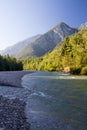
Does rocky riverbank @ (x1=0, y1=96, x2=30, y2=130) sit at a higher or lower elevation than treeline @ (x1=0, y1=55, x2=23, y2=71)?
lower

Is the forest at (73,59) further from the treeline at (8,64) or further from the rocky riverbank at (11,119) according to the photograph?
the rocky riverbank at (11,119)

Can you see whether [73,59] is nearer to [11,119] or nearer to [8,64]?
[8,64]

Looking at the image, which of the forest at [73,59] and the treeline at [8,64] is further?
the treeline at [8,64]

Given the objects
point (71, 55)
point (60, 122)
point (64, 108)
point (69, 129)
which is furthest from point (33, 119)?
point (71, 55)

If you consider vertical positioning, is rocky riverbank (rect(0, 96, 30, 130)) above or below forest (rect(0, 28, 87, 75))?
below

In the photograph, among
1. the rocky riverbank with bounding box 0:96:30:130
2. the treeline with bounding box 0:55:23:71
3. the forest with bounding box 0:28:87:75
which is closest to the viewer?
the rocky riverbank with bounding box 0:96:30:130

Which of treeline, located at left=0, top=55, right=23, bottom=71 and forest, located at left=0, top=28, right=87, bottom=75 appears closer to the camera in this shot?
forest, located at left=0, top=28, right=87, bottom=75

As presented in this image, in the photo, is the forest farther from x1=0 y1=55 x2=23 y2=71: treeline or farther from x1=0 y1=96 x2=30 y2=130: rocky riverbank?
x1=0 y1=96 x2=30 y2=130: rocky riverbank

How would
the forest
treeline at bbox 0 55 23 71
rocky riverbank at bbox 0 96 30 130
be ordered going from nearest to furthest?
rocky riverbank at bbox 0 96 30 130
the forest
treeline at bbox 0 55 23 71

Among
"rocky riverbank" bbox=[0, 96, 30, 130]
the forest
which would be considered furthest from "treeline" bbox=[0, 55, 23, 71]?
"rocky riverbank" bbox=[0, 96, 30, 130]

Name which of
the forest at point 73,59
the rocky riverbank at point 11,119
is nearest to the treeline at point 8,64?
the forest at point 73,59

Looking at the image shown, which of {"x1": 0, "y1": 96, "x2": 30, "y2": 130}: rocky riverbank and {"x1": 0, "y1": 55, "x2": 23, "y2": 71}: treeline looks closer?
{"x1": 0, "y1": 96, "x2": 30, "y2": 130}: rocky riverbank

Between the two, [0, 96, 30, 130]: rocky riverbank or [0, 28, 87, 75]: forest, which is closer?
[0, 96, 30, 130]: rocky riverbank

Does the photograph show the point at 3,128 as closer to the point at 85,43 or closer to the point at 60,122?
the point at 60,122
